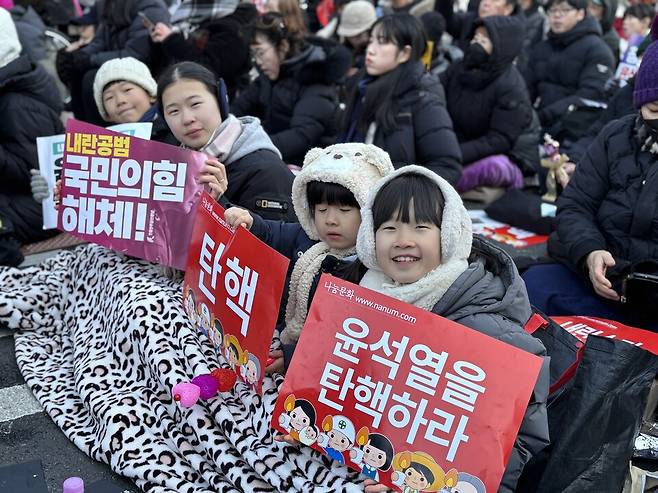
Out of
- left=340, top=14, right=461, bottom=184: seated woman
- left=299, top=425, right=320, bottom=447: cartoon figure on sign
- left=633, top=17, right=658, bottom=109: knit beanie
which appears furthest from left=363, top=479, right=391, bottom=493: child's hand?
left=340, top=14, right=461, bottom=184: seated woman

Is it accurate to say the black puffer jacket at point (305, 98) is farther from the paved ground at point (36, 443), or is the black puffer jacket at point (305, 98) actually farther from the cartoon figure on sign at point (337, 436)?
the cartoon figure on sign at point (337, 436)

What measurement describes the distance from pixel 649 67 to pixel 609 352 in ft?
4.40

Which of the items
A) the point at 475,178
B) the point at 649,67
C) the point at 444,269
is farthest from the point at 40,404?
the point at 475,178

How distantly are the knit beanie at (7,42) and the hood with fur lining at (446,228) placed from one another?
3246 mm

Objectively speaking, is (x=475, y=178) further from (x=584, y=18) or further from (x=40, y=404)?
(x=40, y=404)

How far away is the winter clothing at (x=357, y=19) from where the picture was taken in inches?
282

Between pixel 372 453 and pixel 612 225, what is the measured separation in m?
1.87

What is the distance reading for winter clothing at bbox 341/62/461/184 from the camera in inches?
188

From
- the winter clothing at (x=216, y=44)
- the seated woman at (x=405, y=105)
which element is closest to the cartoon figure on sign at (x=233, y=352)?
the seated woman at (x=405, y=105)

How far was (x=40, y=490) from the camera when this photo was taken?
9.06 ft

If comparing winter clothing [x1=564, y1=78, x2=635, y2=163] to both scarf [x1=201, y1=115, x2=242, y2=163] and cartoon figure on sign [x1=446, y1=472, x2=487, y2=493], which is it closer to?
scarf [x1=201, y1=115, x2=242, y2=163]

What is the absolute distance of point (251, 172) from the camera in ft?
12.0

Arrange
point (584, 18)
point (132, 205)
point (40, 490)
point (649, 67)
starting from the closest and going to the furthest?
Result: point (40, 490) < point (649, 67) < point (132, 205) < point (584, 18)

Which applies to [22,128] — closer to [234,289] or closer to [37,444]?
[37,444]
